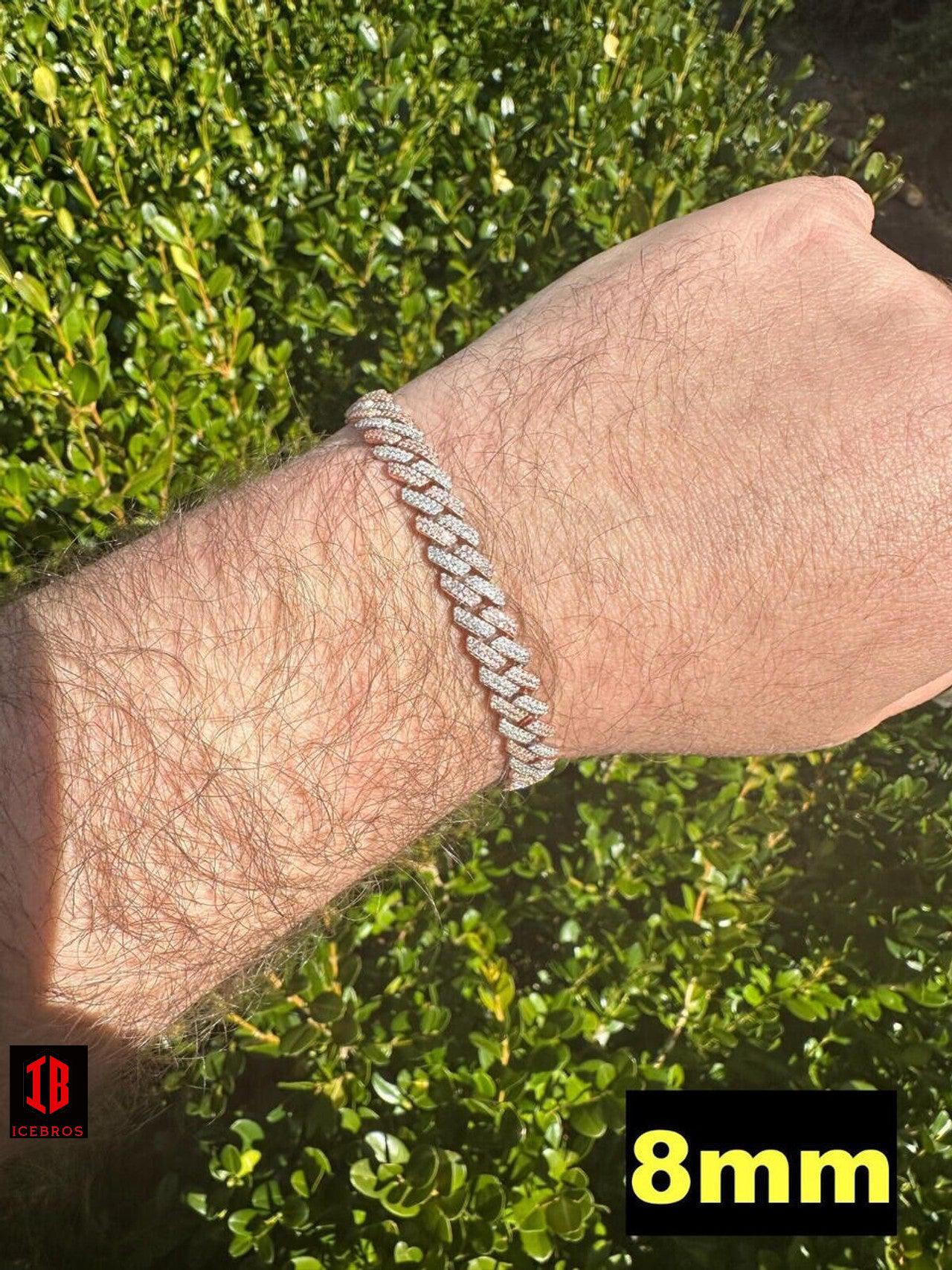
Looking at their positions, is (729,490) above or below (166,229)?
below

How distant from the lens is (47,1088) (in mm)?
1498

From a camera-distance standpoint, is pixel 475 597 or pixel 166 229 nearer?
pixel 475 597

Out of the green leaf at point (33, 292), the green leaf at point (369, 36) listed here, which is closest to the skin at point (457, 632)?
the green leaf at point (33, 292)

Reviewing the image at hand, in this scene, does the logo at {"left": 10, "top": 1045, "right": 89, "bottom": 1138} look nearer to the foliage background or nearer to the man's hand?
the foliage background

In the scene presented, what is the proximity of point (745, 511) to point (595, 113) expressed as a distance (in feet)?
4.73

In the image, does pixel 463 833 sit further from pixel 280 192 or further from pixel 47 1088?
pixel 280 192

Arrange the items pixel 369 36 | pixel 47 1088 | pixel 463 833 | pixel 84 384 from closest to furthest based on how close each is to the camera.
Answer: pixel 47 1088, pixel 84 384, pixel 463 833, pixel 369 36

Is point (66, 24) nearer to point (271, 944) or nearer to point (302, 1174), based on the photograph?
point (271, 944)

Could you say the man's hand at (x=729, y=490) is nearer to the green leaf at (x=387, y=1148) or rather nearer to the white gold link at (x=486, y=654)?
the white gold link at (x=486, y=654)

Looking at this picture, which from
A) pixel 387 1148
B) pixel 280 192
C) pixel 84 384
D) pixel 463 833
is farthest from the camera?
pixel 280 192

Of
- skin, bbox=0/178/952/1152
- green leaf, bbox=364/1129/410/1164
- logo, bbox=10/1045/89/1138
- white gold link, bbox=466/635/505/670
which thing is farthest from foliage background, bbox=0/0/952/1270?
white gold link, bbox=466/635/505/670

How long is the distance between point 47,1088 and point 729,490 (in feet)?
4.80

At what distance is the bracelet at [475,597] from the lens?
156 cm

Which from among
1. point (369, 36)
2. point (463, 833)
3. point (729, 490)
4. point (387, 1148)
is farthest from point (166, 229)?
point (387, 1148)
